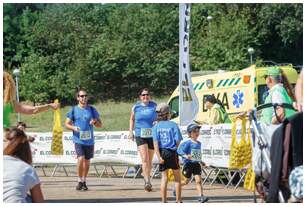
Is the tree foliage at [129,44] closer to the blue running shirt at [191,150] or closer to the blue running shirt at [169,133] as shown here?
the blue running shirt at [191,150]

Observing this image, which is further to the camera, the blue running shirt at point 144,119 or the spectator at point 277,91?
the blue running shirt at point 144,119

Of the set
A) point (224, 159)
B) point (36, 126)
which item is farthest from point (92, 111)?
point (36, 126)

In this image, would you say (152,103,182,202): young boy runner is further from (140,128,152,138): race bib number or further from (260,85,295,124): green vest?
(260,85,295,124): green vest

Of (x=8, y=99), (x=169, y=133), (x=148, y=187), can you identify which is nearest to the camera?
(x=8, y=99)

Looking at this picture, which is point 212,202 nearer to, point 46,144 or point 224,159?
point 224,159

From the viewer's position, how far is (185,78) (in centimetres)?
1627

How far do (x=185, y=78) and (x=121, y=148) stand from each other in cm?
200

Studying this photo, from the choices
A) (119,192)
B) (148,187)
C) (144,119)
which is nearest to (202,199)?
(148,187)

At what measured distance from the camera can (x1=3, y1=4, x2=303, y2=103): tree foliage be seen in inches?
1672

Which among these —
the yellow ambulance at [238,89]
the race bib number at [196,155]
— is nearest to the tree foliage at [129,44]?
the yellow ambulance at [238,89]

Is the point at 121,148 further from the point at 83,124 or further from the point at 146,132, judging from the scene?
the point at 83,124

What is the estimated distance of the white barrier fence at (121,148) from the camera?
1421 cm

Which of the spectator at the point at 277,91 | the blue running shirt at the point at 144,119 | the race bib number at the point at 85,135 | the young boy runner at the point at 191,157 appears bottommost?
the young boy runner at the point at 191,157

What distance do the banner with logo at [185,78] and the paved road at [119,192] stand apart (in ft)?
4.55
